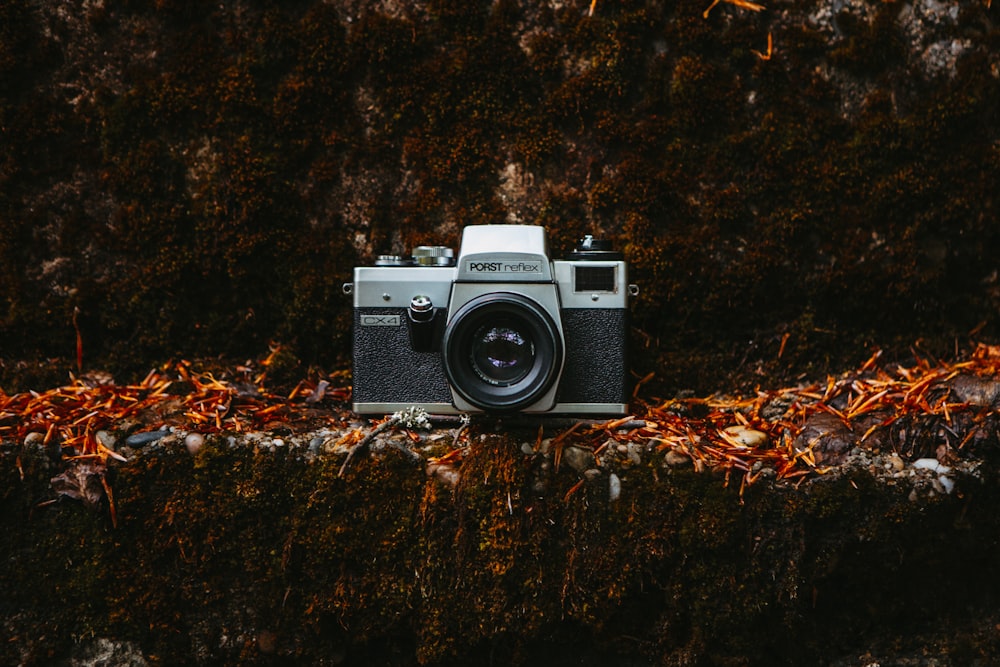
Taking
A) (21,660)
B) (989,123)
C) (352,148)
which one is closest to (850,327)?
(989,123)

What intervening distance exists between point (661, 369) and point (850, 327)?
0.62 metres

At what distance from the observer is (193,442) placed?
184cm

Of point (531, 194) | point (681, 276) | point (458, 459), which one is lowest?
point (458, 459)

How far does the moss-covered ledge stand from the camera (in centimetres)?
176

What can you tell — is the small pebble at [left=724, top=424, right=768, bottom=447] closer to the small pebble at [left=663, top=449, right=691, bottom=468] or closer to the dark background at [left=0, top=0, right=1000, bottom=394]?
the small pebble at [left=663, top=449, right=691, bottom=468]

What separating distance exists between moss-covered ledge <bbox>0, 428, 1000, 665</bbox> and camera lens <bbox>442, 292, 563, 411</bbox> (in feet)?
0.41

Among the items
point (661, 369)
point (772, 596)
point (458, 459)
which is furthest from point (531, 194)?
point (772, 596)

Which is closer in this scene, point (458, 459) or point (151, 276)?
point (458, 459)

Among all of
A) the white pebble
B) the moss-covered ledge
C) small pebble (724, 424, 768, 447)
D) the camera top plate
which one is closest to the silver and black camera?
the camera top plate

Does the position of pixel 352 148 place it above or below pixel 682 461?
above

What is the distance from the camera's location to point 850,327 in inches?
91.1

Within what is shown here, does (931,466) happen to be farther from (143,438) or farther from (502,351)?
(143,438)

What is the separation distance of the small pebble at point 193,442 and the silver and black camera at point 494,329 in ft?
1.31

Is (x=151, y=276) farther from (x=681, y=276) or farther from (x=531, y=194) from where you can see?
(x=681, y=276)
